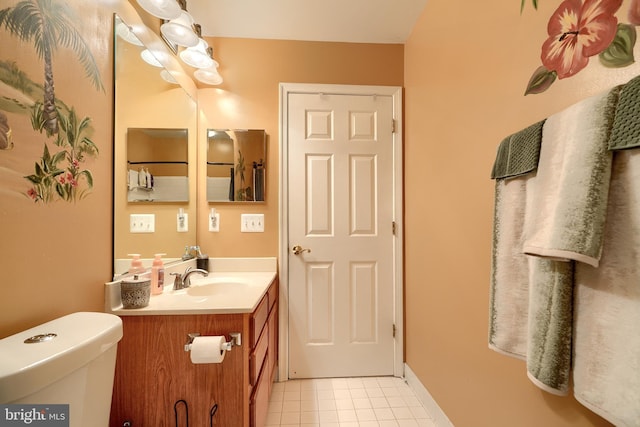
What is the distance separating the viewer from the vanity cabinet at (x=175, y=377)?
3.25 ft

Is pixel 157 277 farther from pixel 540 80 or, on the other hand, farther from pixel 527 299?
pixel 540 80

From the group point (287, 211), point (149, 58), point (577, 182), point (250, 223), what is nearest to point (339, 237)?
point (287, 211)

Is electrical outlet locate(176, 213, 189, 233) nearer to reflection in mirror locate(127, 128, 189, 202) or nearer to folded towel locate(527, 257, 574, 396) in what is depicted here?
reflection in mirror locate(127, 128, 189, 202)

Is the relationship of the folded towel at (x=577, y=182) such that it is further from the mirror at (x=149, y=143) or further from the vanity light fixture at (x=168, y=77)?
the vanity light fixture at (x=168, y=77)

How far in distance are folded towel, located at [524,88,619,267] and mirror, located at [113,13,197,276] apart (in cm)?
146

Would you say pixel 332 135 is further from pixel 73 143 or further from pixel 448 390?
pixel 448 390

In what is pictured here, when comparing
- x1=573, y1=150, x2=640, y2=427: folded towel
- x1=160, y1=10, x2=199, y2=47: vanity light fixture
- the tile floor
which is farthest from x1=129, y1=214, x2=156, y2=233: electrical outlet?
x1=573, y1=150, x2=640, y2=427: folded towel

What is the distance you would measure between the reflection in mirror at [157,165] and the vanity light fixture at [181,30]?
0.48 metres

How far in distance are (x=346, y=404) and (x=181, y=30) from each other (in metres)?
2.31

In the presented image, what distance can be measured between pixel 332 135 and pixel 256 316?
1.30 metres

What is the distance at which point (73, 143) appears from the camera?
866 mm

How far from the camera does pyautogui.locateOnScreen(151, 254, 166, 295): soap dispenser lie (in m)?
1.25

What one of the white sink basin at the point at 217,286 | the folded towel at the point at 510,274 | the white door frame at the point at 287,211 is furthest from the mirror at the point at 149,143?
the folded towel at the point at 510,274

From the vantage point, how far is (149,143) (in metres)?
1.32
